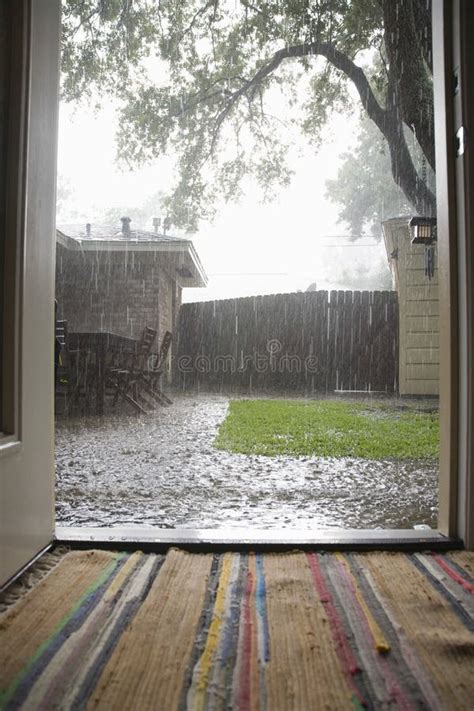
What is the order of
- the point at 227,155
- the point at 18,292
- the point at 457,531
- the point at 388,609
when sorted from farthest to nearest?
the point at 227,155, the point at 457,531, the point at 18,292, the point at 388,609

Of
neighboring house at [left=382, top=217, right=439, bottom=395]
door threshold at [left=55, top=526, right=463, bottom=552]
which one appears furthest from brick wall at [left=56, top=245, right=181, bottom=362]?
door threshold at [left=55, top=526, right=463, bottom=552]

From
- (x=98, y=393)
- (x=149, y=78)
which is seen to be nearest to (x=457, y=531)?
(x=98, y=393)

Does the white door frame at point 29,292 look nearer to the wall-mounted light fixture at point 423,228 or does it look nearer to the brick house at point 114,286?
the wall-mounted light fixture at point 423,228

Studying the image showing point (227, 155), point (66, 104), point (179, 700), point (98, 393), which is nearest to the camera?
point (179, 700)

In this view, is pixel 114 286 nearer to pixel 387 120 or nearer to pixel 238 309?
pixel 238 309

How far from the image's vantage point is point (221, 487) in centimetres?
220

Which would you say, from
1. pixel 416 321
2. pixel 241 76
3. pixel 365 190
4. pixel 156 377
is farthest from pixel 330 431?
pixel 365 190

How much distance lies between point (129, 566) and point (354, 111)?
611 centimetres

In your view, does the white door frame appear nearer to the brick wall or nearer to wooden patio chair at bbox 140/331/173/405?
wooden patio chair at bbox 140/331/173/405

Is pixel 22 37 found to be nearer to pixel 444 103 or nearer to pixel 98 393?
pixel 444 103

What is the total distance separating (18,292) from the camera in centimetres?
103

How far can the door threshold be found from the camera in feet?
3.99

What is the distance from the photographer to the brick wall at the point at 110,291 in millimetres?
7559

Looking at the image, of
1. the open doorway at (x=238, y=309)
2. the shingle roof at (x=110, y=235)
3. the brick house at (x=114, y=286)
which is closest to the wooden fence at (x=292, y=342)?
the open doorway at (x=238, y=309)
